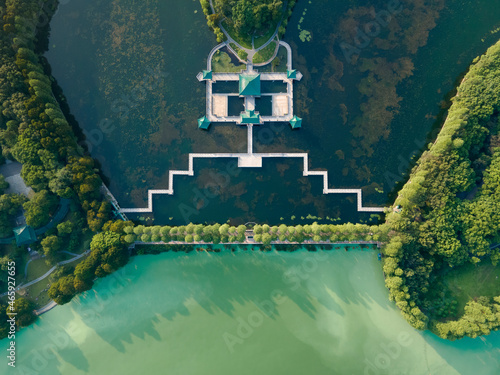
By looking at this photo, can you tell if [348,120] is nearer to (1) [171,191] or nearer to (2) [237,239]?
(2) [237,239]

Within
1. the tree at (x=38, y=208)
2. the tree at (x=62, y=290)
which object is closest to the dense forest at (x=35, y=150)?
the tree at (x=38, y=208)

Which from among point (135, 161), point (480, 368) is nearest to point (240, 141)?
point (135, 161)

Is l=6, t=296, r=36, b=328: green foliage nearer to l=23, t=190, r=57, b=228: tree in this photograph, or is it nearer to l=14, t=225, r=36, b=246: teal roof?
l=14, t=225, r=36, b=246: teal roof

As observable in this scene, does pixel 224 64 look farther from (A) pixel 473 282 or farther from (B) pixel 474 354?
(B) pixel 474 354

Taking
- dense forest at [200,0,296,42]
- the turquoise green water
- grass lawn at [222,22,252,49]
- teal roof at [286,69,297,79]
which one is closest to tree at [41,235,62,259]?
the turquoise green water

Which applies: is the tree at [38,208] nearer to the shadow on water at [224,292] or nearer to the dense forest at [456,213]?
the shadow on water at [224,292]
